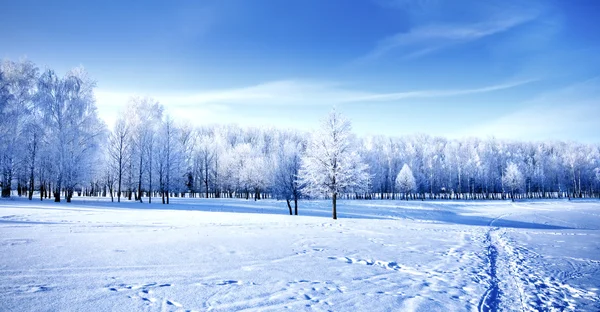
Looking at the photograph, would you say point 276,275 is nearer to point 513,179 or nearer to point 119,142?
point 119,142

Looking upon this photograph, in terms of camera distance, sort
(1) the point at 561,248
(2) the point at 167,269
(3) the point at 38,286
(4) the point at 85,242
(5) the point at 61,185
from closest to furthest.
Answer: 1. (3) the point at 38,286
2. (2) the point at 167,269
3. (4) the point at 85,242
4. (1) the point at 561,248
5. (5) the point at 61,185

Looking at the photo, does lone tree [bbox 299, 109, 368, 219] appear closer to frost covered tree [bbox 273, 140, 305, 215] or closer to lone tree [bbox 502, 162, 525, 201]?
frost covered tree [bbox 273, 140, 305, 215]

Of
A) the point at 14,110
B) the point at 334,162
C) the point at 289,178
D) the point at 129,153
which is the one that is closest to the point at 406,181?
the point at 289,178

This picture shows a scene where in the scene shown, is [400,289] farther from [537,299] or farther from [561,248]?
[561,248]

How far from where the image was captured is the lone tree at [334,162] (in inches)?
1058

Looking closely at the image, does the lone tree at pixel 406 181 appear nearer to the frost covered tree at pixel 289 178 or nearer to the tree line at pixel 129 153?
the tree line at pixel 129 153

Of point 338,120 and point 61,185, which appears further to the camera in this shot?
point 61,185

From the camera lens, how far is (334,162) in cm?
2728

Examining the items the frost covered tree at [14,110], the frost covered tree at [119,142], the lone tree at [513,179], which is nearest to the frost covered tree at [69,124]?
the frost covered tree at [14,110]

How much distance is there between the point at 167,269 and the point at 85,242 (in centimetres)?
547

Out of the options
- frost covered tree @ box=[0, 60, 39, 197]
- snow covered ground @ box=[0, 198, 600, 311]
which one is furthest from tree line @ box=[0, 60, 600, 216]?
snow covered ground @ box=[0, 198, 600, 311]

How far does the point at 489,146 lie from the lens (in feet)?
382

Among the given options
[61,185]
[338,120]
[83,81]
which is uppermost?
[83,81]

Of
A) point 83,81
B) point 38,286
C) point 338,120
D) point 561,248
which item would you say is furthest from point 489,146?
point 38,286
